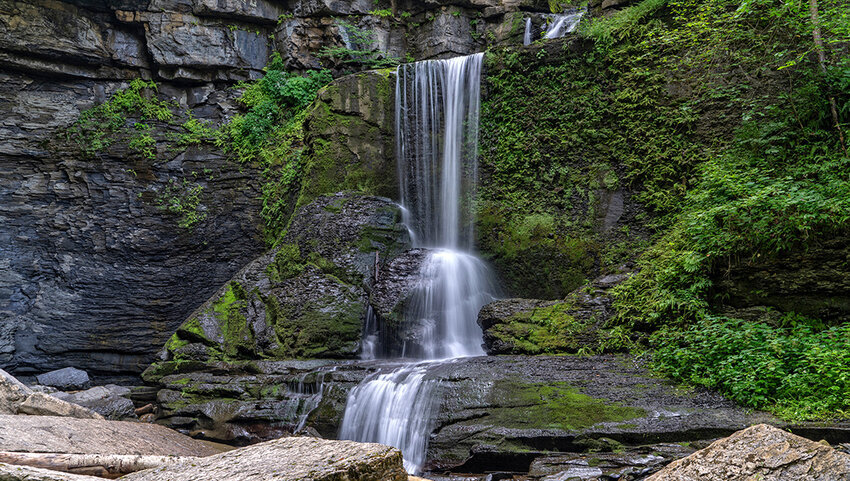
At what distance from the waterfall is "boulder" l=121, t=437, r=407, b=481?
12582 mm

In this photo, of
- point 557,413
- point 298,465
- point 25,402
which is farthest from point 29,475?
point 557,413

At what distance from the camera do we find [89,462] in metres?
4.11

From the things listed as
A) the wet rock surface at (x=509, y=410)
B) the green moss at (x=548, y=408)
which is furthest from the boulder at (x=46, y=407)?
the green moss at (x=548, y=408)

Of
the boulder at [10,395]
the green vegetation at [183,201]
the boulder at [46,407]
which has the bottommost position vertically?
the boulder at [46,407]

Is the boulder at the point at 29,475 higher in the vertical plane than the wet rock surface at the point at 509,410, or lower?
higher

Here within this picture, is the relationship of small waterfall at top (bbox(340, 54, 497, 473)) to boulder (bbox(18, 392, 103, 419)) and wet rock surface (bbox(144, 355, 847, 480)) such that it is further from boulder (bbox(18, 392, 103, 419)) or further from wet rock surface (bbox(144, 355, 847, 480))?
boulder (bbox(18, 392, 103, 419))

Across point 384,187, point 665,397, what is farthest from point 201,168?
point 665,397

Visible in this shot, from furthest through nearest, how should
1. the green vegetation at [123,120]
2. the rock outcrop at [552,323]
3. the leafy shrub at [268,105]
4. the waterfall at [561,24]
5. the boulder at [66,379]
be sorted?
the leafy shrub at [268,105] < the green vegetation at [123,120] < the waterfall at [561,24] < the boulder at [66,379] < the rock outcrop at [552,323]

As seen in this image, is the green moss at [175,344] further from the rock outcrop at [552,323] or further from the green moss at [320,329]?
the rock outcrop at [552,323]

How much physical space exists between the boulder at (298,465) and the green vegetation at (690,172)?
3.76 metres

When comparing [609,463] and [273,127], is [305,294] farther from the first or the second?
[273,127]

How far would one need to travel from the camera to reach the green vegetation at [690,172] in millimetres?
6082

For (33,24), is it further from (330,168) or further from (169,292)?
(330,168)

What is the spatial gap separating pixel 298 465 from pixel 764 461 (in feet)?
8.20
